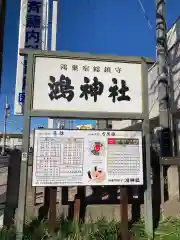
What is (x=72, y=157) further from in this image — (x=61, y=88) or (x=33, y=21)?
(x=33, y=21)

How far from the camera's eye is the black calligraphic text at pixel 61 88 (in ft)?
16.7

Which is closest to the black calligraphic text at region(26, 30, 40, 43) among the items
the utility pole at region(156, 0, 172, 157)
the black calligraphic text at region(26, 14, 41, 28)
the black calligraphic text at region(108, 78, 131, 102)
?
the black calligraphic text at region(26, 14, 41, 28)

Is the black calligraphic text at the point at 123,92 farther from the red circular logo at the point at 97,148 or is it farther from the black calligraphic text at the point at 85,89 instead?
the red circular logo at the point at 97,148

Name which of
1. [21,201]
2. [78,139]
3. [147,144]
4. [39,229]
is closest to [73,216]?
[39,229]

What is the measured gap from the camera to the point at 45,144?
4895mm

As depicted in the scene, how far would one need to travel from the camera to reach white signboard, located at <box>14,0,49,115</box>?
37.4ft

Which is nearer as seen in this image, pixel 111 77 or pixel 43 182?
pixel 43 182

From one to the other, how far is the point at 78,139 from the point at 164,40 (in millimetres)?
4946

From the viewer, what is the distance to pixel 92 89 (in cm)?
523

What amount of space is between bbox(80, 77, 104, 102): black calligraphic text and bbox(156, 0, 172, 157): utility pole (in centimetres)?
352

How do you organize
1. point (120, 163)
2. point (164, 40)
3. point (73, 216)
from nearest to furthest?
point (120, 163) → point (73, 216) → point (164, 40)

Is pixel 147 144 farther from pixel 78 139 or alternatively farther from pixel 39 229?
pixel 39 229

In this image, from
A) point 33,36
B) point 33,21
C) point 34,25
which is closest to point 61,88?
point 33,36

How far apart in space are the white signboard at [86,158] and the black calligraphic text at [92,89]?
2.19ft
